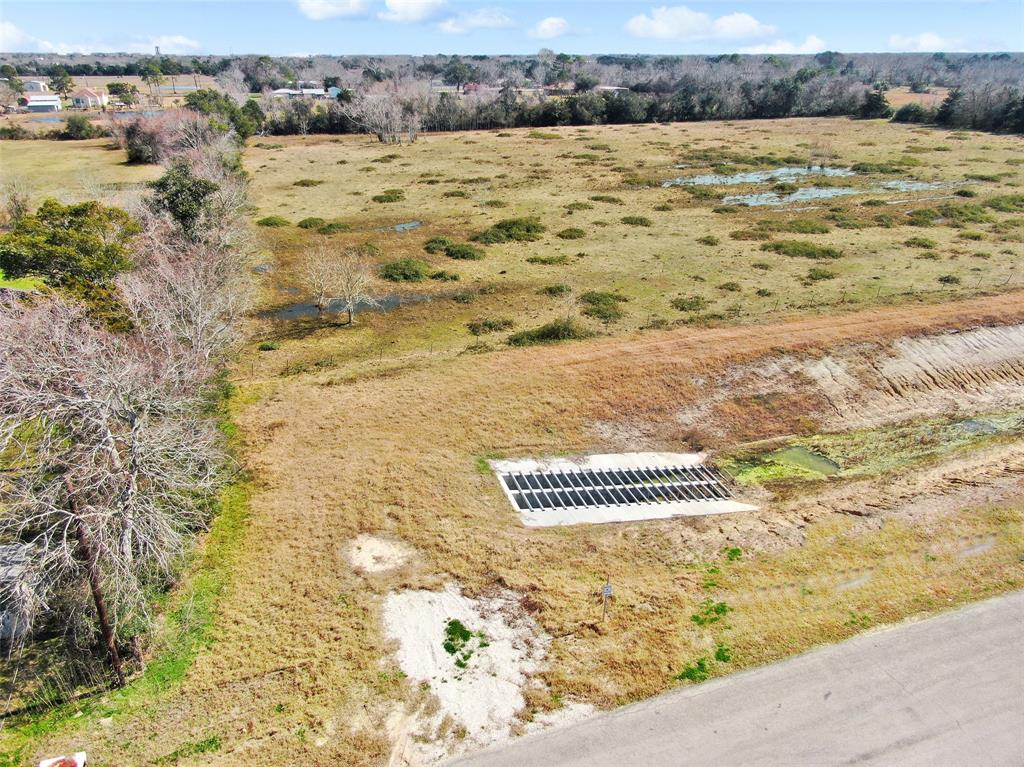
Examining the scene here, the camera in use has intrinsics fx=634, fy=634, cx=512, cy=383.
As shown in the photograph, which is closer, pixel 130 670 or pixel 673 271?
pixel 130 670

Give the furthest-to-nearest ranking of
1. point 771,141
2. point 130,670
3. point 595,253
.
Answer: point 771,141 → point 595,253 → point 130,670

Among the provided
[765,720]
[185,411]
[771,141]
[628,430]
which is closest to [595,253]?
[628,430]

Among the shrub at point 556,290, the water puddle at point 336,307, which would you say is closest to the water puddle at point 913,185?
the shrub at point 556,290

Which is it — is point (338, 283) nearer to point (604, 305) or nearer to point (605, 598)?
point (604, 305)

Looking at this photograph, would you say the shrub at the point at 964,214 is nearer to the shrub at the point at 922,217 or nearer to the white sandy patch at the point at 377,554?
the shrub at the point at 922,217

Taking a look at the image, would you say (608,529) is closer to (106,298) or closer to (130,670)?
(130,670)

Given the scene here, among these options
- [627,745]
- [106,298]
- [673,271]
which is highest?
[106,298]

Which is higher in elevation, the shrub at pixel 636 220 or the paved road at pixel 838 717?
the shrub at pixel 636 220
